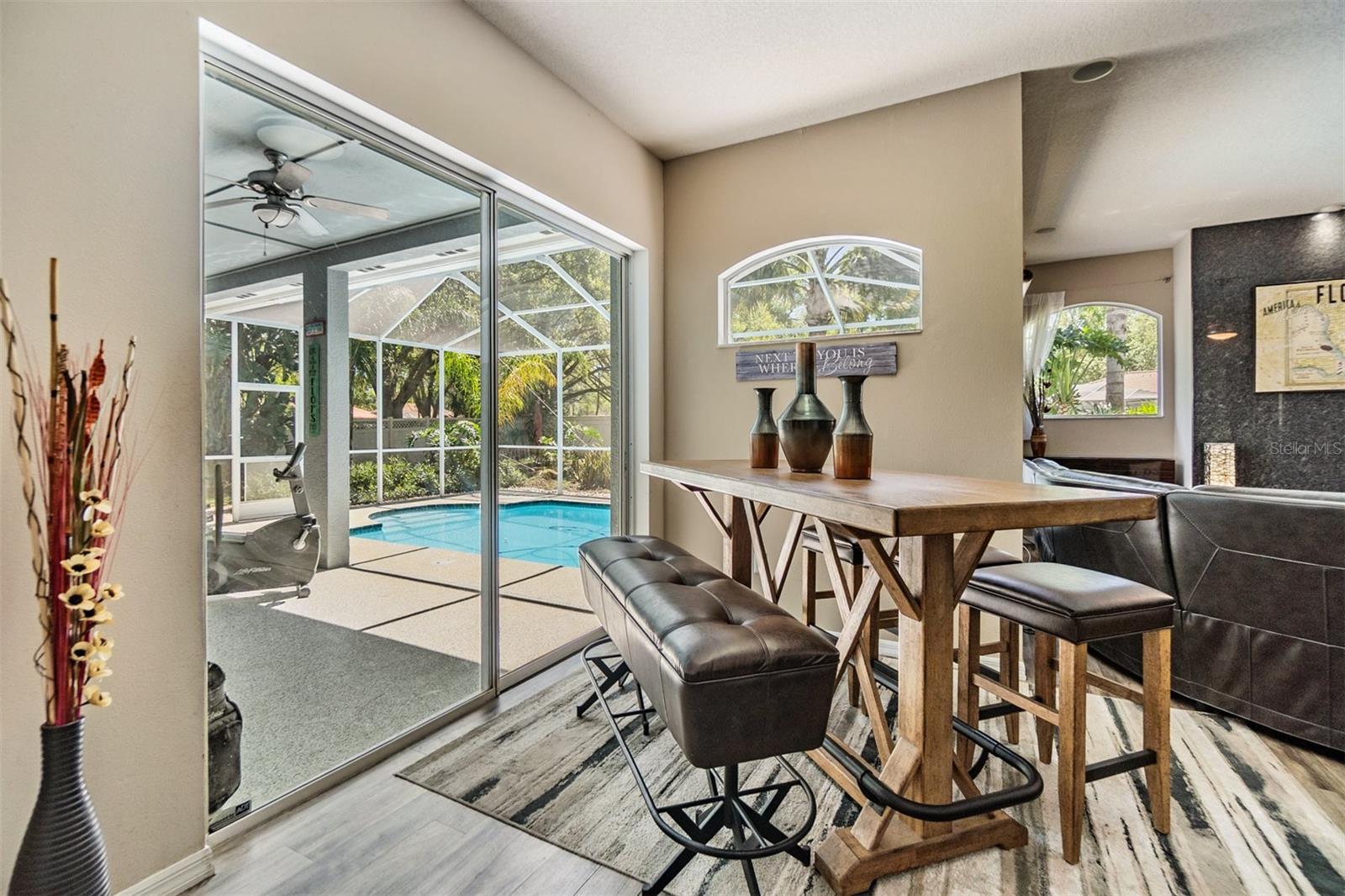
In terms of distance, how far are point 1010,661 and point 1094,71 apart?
2.74 meters

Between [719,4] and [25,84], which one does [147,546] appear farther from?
[719,4]

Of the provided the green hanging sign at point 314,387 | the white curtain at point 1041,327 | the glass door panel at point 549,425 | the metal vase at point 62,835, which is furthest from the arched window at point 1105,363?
the metal vase at point 62,835

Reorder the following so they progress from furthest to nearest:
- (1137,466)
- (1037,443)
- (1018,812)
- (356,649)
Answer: (1037,443)
(1137,466)
(356,649)
(1018,812)

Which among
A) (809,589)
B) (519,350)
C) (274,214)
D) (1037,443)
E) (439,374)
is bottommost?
(809,589)

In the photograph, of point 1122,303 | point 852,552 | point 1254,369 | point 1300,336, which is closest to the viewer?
point 852,552

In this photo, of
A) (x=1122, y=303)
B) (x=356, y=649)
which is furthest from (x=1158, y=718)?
(x=1122, y=303)

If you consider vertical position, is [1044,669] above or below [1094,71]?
below

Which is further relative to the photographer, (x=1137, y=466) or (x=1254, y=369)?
(x=1137, y=466)

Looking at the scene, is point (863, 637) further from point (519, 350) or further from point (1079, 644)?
point (519, 350)

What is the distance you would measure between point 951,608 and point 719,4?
91.6 inches

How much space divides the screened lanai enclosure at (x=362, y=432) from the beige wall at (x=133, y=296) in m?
0.13

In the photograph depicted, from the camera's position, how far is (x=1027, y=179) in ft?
13.4

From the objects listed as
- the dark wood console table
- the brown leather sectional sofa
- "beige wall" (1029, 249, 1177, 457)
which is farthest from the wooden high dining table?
"beige wall" (1029, 249, 1177, 457)

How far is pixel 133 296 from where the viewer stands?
1368 mm
